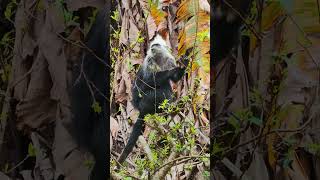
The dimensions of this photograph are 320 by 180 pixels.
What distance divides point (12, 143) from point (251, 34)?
0.65 m

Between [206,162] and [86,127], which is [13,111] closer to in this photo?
[86,127]

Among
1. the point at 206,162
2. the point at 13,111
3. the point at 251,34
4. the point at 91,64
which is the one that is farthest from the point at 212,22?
the point at 206,162

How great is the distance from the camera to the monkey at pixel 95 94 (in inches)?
52.7

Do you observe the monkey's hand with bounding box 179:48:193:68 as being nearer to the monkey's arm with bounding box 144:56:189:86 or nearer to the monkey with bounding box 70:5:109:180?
the monkey's arm with bounding box 144:56:189:86

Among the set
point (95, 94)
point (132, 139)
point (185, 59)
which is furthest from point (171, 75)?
point (95, 94)

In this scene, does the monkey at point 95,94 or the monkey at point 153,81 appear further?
the monkey at point 153,81

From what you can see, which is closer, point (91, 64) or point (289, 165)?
point (289, 165)

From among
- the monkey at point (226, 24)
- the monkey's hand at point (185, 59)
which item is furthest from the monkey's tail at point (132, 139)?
the monkey at point (226, 24)

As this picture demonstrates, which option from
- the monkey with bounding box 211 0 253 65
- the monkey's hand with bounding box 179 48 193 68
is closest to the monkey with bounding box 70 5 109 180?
the monkey with bounding box 211 0 253 65

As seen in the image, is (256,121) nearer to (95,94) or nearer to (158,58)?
(95,94)

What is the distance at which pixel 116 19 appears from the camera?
2.29 metres

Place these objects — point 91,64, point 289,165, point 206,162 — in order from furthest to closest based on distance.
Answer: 1. point 206,162
2. point 91,64
3. point 289,165

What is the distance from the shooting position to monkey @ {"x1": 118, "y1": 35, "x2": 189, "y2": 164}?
222cm

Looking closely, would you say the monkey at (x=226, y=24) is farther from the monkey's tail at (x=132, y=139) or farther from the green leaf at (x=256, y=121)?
the monkey's tail at (x=132, y=139)
